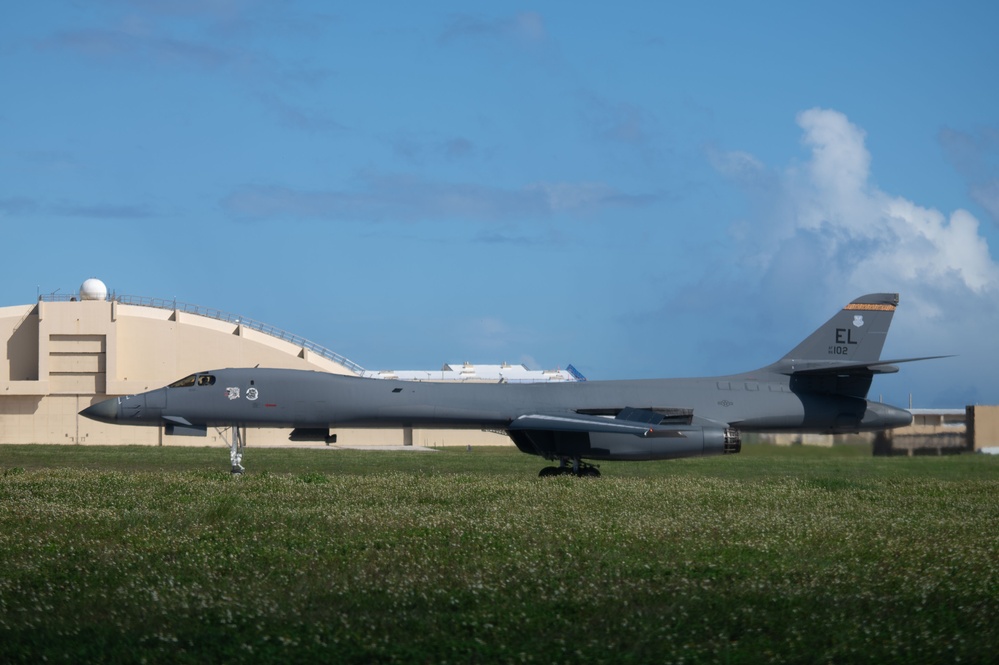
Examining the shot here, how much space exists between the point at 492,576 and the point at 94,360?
5191 cm

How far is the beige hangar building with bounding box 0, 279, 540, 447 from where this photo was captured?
56656mm

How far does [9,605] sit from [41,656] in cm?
Result: 184

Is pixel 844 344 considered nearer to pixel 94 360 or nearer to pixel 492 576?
pixel 492 576

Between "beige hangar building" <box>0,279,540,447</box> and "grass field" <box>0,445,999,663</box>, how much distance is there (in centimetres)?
4031

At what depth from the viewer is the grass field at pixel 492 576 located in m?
7.62

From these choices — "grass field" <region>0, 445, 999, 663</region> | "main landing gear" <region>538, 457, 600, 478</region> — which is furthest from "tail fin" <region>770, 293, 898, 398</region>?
"grass field" <region>0, 445, 999, 663</region>

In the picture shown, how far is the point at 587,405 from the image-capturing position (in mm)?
28203

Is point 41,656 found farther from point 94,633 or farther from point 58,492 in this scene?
point 58,492

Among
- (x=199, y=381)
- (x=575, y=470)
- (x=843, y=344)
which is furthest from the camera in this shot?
(x=843, y=344)

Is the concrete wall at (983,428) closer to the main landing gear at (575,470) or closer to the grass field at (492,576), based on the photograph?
the main landing gear at (575,470)

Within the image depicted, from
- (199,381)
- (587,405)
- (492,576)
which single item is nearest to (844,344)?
(587,405)

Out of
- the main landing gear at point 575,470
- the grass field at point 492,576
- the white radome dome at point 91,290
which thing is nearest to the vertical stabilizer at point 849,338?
the main landing gear at point 575,470

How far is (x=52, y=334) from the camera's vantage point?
5681cm

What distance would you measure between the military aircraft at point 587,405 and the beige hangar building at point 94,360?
1227 inches
